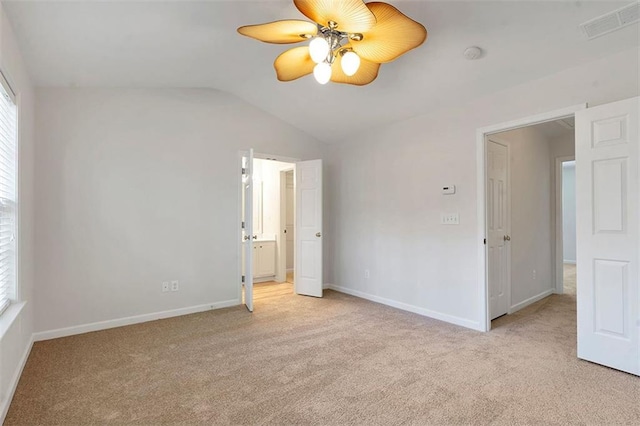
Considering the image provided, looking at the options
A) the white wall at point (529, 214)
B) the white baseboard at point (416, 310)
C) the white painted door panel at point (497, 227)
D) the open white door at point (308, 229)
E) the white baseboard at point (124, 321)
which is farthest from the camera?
the open white door at point (308, 229)

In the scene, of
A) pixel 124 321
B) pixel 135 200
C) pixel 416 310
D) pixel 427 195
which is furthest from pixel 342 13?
pixel 124 321

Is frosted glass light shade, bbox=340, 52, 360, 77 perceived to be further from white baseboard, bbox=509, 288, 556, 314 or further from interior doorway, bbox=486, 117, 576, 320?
white baseboard, bbox=509, 288, 556, 314

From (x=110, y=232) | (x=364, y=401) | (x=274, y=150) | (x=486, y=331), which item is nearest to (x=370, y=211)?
(x=274, y=150)

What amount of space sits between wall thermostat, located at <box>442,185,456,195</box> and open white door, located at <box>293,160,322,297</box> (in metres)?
1.85

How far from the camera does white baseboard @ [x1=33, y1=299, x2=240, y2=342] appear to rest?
328 centimetres

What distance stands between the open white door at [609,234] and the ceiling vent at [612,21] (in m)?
0.53

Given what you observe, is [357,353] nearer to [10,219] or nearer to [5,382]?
[5,382]

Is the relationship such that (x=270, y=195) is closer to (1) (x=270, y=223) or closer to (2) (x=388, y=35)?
(1) (x=270, y=223)

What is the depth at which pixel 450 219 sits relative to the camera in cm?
370

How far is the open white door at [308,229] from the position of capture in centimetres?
494

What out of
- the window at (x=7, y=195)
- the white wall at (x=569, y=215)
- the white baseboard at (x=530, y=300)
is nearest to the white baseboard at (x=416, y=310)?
the white baseboard at (x=530, y=300)

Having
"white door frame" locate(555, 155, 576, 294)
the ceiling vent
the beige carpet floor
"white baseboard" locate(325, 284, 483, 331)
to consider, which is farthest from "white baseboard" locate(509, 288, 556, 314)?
the ceiling vent

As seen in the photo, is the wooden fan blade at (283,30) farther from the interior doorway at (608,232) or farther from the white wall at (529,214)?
the white wall at (529,214)

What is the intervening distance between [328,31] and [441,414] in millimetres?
2424
